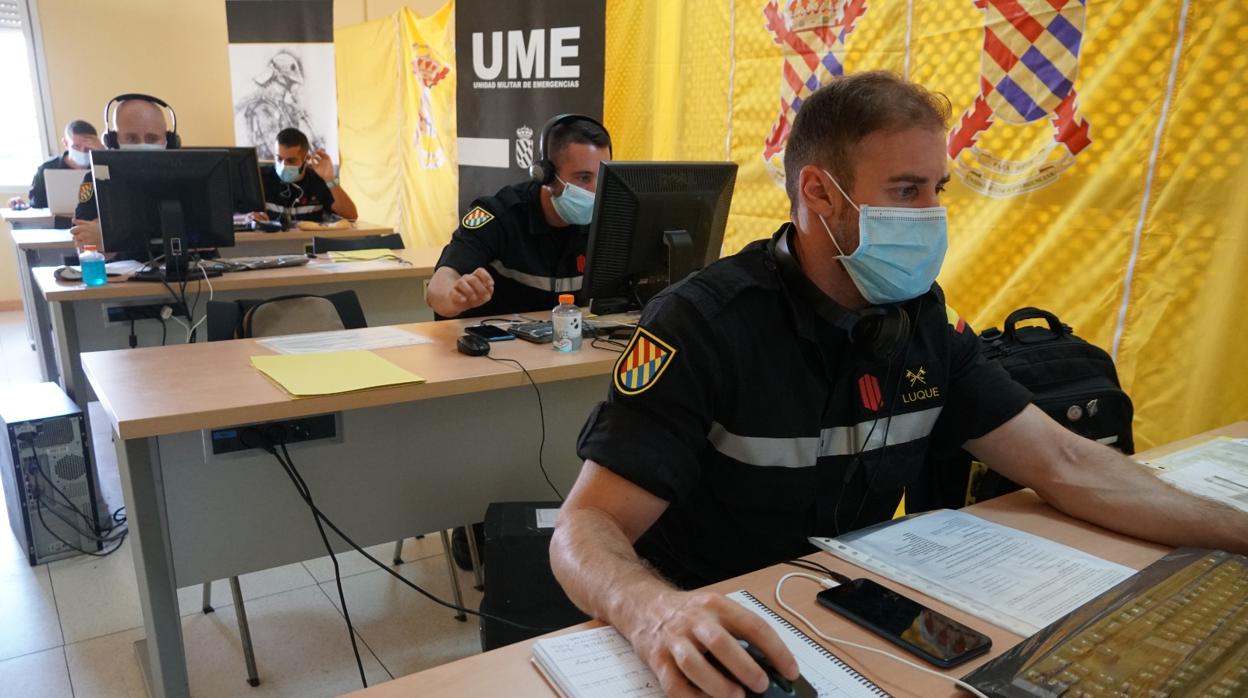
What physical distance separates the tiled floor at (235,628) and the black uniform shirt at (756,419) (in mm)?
1197

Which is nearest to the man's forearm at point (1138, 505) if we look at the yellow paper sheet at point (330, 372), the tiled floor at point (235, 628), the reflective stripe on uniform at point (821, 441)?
the reflective stripe on uniform at point (821, 441)

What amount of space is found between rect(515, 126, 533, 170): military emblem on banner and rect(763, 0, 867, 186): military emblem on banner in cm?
154

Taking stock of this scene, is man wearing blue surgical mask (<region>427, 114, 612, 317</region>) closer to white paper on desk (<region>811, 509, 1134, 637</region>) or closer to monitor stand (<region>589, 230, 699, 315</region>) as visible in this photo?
monitor stand (<region>589, 230, 699, 315</region>)

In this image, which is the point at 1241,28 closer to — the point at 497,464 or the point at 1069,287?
the point at 1069,287

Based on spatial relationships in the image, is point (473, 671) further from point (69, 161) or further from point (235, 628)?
point (69, 161)

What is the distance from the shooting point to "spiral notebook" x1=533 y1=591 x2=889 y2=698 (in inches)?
29.5

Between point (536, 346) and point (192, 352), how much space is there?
81cm

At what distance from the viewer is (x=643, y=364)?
1087mm

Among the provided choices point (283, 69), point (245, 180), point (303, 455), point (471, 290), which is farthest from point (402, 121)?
point (303, 455)

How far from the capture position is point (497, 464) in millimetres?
2076

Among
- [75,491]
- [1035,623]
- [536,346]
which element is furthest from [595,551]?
[75,491]

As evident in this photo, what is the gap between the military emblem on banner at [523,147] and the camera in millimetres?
4066

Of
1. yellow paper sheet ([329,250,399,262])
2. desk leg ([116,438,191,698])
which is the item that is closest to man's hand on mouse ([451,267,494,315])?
desk leg ([116,438,191,698])

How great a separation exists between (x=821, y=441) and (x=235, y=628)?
1794mm
